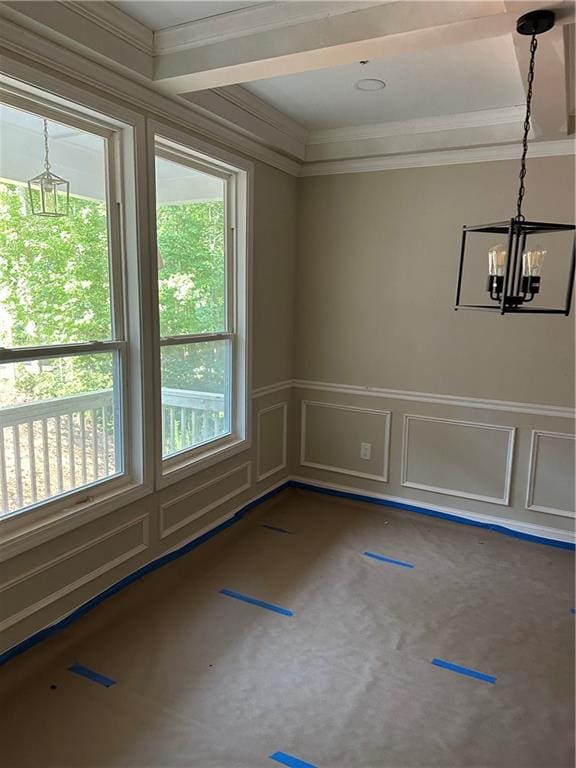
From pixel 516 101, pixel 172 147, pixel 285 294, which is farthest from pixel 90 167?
pixel 516 101

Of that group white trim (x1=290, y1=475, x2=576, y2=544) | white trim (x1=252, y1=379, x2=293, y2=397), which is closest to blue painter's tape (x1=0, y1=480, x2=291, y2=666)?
white trim (x1=290, y1=475, x2=576, y2=544)

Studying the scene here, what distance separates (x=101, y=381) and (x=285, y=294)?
1.84 metres

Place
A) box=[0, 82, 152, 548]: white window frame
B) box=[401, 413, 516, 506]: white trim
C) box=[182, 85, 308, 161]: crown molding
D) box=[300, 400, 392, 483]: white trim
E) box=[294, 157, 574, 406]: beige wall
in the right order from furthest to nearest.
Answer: box=[300, 400, 392, 483]: white trim, box=[401, 413, 516, 506]: white trim, box=[294, 157, 574, 406]: beige wall, box=[182, 85, 308, 161]: crown molding, box=[0, 82, 152, 548]: white window frame

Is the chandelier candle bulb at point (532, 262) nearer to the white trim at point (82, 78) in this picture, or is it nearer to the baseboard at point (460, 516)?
the white trim at point (82, 78)

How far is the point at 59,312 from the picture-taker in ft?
7.73

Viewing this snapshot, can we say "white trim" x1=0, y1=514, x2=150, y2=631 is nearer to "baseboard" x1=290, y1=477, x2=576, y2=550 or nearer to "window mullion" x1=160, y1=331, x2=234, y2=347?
"window mullion" x1=160, y1=331, x2=234, y2=347

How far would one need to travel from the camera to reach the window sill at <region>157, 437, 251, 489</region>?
2967mm

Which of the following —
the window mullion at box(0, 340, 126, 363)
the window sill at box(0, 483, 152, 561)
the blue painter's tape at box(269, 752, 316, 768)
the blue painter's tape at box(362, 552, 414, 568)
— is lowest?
the blue painter's tape at box(269, 752, 316, 768)

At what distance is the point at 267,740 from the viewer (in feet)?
6.20

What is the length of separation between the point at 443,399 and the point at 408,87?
6.62 ft

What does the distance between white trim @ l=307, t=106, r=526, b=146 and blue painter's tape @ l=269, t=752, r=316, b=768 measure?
3.49m

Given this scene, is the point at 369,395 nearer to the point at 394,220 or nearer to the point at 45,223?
the point at 394,220

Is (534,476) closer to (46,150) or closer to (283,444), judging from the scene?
(283,444)

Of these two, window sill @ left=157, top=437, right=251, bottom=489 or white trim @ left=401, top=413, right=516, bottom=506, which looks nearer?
window sill @ left=157, top=437, right=251, bottom=489
